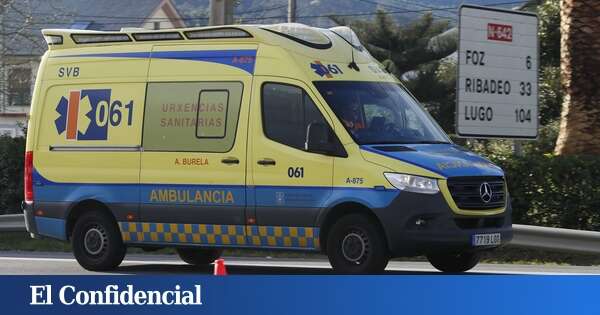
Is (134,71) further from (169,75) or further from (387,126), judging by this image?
(387,126)

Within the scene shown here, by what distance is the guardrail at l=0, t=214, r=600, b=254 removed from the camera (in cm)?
1505

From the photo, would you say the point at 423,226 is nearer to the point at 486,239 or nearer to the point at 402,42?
the point at 486,239

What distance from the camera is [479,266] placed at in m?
15.0

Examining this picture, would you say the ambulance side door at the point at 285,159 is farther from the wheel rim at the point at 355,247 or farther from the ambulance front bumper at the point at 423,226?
A: the ambulance front bumper at the point at 423,226

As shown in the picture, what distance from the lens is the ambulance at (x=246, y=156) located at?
39.7ft

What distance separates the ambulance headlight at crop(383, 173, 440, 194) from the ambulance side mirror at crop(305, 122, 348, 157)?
2.44ft

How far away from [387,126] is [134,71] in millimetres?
3206

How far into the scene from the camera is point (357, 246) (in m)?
12.2

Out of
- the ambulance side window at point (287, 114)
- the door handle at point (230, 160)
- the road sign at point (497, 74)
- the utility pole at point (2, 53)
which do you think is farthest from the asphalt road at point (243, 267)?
the utility pole at point (2, 53)

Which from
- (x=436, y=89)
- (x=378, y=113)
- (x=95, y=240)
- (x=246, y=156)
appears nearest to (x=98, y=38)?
(x=95, y=240)

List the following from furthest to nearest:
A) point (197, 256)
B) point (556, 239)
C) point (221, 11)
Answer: point (221, 11)
point (197, 256)
point (556, 239)

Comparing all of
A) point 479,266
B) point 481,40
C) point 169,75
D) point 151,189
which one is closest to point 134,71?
point 169,75

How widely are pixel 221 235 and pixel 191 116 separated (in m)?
1.37

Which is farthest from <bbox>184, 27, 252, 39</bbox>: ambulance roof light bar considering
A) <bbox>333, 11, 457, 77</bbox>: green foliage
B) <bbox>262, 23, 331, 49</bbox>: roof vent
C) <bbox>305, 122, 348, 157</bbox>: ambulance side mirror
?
<bbox>333, 11, 457, 77</bbox>: green foliage
